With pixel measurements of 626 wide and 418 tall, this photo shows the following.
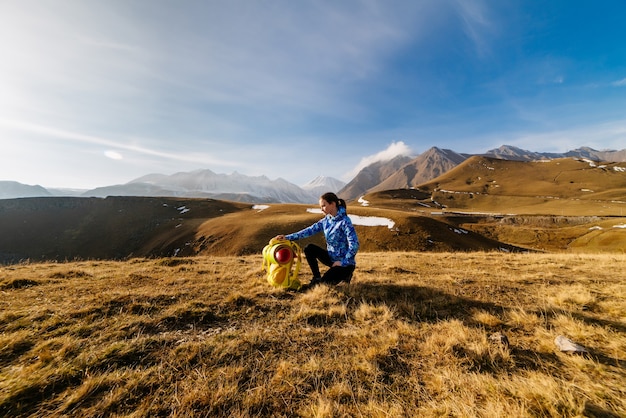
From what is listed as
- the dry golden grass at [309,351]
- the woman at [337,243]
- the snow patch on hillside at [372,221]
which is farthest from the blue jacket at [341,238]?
the snow patch on hillside at [372,221]

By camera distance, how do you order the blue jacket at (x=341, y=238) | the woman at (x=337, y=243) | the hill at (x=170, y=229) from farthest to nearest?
the hill at (x=170, y=229), the woman at (x=337, y=243), the blue jacket at (x=341, y=238)

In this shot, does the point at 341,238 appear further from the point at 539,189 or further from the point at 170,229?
the point at 539,189

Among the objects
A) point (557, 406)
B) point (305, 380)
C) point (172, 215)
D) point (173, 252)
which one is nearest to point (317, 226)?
point (305, 380)

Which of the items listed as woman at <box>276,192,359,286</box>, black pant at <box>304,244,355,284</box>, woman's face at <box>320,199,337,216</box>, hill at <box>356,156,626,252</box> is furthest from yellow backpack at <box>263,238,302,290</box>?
hill at <box>356,156,626,252</box>

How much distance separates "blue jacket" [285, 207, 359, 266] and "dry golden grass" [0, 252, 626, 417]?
1.00 meters

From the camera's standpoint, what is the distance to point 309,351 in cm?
446

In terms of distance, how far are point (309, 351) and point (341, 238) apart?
392 centimetres

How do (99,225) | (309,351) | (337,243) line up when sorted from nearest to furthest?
(309,351), (337,243), (99,225)

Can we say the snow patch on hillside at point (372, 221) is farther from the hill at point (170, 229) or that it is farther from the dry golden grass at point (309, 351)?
the dry golden grass at point (309, 351)

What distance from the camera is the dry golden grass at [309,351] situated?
305 centimetres

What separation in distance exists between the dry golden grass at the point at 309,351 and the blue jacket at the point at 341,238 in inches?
39.3

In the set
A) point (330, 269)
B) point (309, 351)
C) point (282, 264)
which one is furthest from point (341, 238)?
point (309, 351)

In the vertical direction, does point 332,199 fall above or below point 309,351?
above

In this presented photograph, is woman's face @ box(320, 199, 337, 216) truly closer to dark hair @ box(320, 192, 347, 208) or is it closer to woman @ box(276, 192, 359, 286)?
woman @ box(276, 192, 359, 286)
